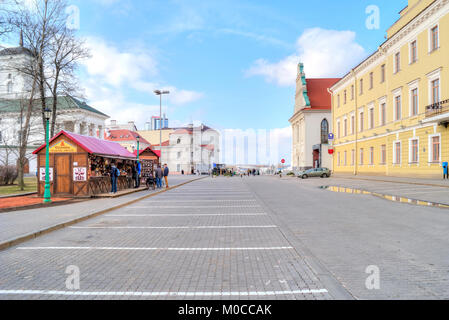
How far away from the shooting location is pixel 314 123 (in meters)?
60.9

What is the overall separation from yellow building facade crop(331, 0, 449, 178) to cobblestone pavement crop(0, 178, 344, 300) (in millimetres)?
22751

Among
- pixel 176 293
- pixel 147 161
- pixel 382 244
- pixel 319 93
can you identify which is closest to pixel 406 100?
pixel 147 161

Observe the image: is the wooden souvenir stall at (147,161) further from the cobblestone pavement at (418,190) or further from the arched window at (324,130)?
the arched window at (324,130)

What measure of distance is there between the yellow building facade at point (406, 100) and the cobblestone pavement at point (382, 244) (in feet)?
55.3

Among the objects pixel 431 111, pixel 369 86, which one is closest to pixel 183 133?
pixel 369 86

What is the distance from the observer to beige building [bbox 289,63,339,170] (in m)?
59.4

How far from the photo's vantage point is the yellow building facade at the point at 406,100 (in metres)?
24.8

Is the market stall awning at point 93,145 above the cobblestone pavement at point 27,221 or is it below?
above

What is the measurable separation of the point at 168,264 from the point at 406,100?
31.6 meters

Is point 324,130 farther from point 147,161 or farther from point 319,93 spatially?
point 147,161

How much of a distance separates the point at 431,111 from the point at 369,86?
1549cm

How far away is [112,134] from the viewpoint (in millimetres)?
93875

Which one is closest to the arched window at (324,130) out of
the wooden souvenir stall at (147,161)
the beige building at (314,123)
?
the beige building at (314,123)

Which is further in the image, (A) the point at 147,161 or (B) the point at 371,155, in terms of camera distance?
(B) the point at 371,155
